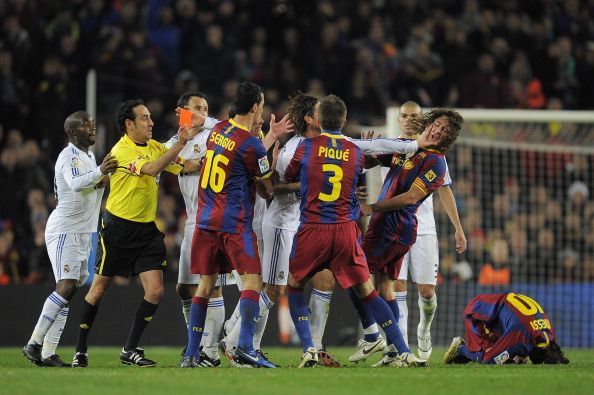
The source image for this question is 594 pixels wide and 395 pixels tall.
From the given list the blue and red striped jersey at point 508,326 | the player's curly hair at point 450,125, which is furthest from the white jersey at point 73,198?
the blue and red striped jersey at point 508,326

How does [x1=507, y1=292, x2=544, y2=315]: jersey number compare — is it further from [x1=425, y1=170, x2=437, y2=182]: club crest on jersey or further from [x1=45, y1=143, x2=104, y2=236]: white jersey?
[x1=45, y1=143, x2=104, y2=236]: white jersey

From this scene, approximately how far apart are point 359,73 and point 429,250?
698cm

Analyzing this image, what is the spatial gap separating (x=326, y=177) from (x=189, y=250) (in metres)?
1.65

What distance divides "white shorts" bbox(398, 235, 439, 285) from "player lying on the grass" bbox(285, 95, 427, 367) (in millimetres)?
2020

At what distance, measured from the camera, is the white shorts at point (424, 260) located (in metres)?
11.1

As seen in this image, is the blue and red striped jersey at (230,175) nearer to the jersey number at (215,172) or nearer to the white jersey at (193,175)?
the jersey number at (215,172)

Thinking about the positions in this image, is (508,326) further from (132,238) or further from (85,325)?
(85,325)

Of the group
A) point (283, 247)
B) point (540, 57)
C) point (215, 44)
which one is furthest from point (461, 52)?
point (283, 247)

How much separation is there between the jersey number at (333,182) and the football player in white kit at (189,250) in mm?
1452

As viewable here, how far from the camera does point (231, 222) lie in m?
8.97

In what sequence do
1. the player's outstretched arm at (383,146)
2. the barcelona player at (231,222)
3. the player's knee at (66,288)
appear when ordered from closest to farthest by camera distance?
the barcelona player at (231,222) < the player's outstretched arm at (383,146) < the player's knee at (66,288)

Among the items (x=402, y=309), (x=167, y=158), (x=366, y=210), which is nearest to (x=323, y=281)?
(x=366, y=210)

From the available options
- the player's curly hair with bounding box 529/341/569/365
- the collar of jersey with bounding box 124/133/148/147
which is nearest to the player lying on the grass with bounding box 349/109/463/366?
the player's curly hair with bounding box 529/341/569/365

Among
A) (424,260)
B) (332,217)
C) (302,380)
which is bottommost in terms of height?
(302,380)
